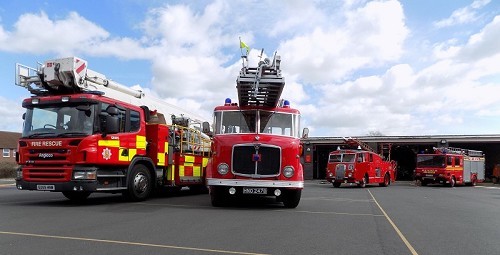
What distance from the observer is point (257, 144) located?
37.1 ft

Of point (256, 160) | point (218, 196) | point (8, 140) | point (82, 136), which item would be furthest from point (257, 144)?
point (8, 140)

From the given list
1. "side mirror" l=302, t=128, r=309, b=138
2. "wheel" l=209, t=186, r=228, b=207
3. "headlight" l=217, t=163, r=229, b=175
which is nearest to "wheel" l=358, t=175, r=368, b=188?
"side mirror" l=302, t=128, r=309, b=138

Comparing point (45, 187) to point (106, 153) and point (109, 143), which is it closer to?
point (106, 153)

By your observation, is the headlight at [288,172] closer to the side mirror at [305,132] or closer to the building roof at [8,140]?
the side mirror at [305,132]

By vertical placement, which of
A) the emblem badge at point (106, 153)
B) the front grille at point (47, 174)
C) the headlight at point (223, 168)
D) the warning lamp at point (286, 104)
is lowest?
the front grille at point (47, 174)

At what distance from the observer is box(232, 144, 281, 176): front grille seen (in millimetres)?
11266

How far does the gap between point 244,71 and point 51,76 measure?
4984 millimetres

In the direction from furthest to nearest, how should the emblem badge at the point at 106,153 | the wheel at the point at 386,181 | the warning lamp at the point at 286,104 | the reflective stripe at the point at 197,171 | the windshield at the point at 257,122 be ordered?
the wheel at the point at 386,181, the reflective stripe at the point at 197,171, the warning lamp at the point at 286,104, the windshield at the point at 257,122, the emblem badge at the point at 106,153

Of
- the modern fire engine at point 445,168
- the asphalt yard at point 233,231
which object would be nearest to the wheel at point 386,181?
the modern fire engine at point 445,168

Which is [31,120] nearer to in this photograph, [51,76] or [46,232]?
[51,76]

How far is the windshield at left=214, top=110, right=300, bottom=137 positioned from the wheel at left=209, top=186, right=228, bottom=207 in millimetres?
1615

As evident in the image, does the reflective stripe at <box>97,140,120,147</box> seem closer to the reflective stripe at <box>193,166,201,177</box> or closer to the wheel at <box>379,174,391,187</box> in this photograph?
the reflective stripe at <box>193,166,201,177</box>

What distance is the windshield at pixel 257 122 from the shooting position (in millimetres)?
12180

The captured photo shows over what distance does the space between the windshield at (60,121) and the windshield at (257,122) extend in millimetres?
3405
